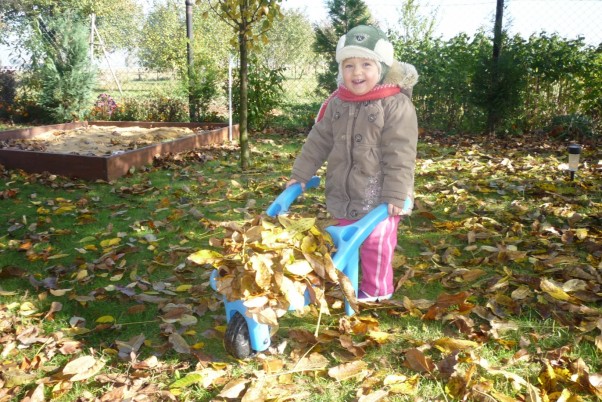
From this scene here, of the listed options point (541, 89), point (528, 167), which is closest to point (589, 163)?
point (528, 167)

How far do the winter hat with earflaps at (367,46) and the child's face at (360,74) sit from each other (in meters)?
0.03

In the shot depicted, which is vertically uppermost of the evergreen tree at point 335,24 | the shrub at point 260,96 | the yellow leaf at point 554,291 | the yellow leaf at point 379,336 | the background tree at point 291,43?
the background tree at point 291,43

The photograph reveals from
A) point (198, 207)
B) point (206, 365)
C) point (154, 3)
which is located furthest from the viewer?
point (154, 3)

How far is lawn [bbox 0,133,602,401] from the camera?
2.04m

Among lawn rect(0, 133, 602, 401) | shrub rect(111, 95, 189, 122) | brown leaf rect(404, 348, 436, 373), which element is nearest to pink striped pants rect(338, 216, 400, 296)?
lawn rect(0, 133, 602, 401)

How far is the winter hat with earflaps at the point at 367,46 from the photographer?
2.47m

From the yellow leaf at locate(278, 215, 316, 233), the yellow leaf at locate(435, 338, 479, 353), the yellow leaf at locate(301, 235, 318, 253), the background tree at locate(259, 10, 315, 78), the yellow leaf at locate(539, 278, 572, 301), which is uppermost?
the background tree at locate(259, 10, 315, 78)

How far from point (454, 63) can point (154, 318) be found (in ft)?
26.3

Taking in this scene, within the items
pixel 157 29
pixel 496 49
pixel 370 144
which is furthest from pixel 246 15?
pixel 157 29

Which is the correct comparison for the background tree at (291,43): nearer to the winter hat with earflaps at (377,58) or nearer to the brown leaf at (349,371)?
the winter hat with earflaps at (377,58)

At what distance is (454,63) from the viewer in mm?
9000

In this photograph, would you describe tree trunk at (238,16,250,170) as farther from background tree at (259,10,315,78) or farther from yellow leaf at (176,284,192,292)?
background tree at (259,10,315,78)

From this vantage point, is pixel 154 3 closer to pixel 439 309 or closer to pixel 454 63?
pixel 454 63

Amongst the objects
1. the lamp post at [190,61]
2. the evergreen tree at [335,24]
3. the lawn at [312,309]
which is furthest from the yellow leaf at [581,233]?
the lamp post at [190,61]
